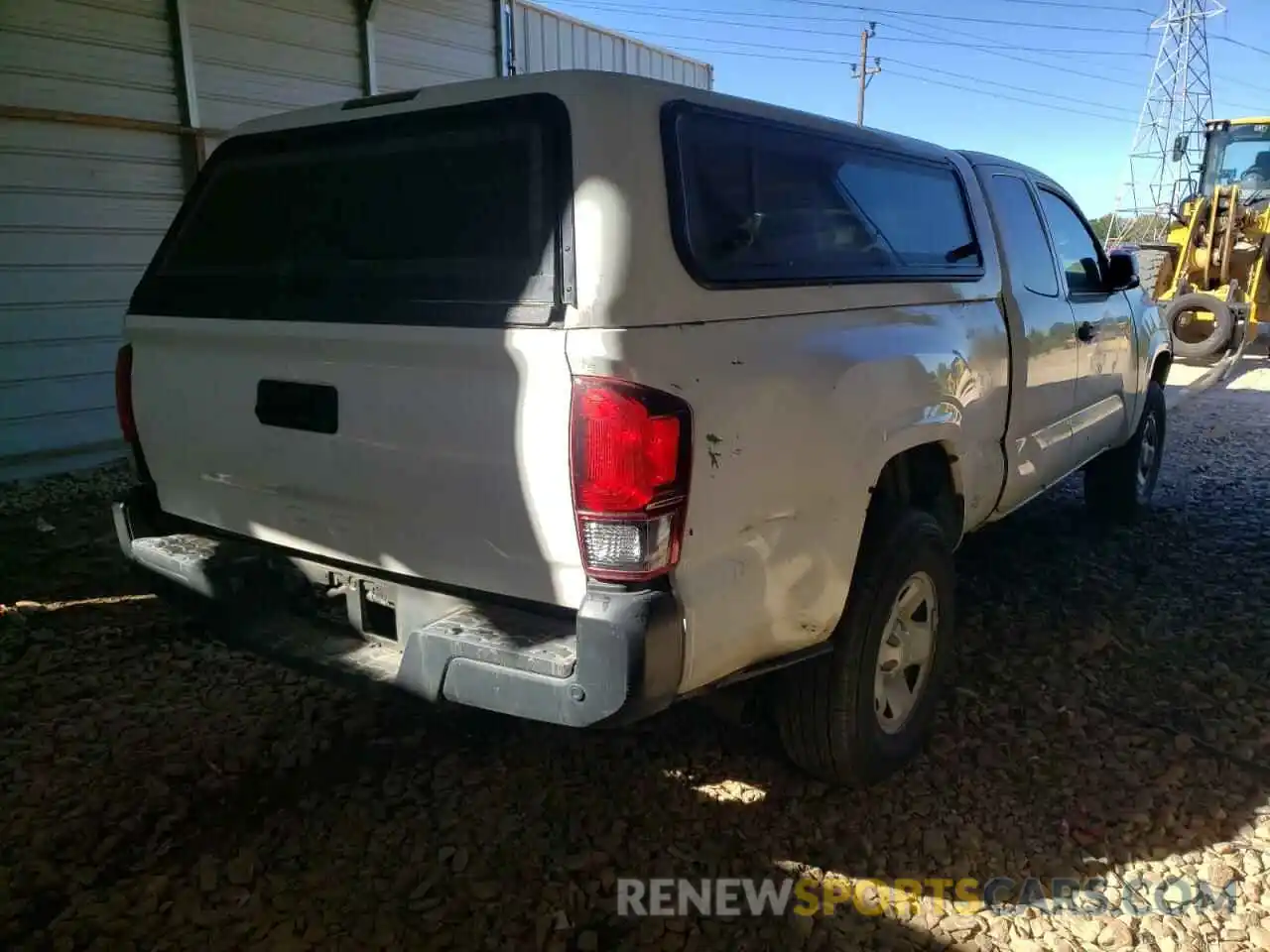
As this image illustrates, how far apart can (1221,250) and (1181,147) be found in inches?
87.7

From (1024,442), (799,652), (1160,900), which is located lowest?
(1160,900)

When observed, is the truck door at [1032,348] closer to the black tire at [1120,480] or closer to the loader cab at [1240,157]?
the black tire at [1120,480]

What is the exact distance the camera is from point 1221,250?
1281 centimetres

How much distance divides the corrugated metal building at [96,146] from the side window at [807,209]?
20.1ft

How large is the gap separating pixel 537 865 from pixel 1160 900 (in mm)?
1700

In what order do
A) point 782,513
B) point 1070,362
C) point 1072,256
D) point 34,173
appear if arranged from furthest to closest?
point 34,173 < point 1072,256 < point 1070,362 < point 782,513

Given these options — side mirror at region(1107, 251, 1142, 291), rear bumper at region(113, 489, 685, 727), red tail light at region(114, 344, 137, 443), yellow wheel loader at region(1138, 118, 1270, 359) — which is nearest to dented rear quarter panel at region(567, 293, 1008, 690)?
rear bumper at region(113, 489, 685, 727)

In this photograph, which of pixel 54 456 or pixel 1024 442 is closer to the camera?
pixel 1024 442

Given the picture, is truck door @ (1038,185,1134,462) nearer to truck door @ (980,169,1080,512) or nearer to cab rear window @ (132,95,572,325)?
truck door @ (980,169,1080,512)

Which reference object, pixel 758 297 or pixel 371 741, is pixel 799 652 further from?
pixel 371 741

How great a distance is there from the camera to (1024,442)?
13.0 feet

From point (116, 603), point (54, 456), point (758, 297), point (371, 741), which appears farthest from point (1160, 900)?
point (54, 456)

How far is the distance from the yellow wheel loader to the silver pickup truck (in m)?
10.6

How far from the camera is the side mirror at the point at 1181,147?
1394 centimetres
